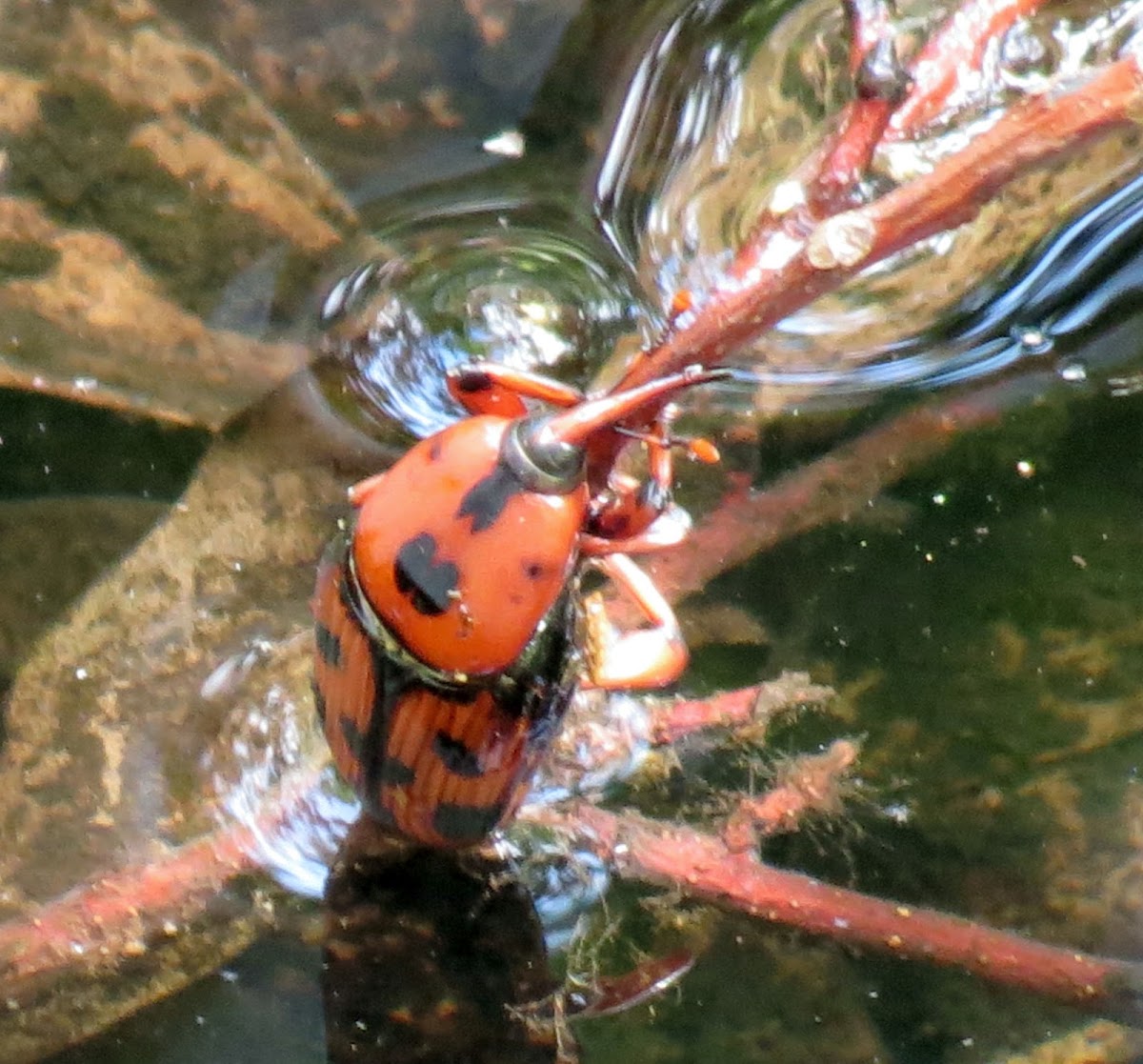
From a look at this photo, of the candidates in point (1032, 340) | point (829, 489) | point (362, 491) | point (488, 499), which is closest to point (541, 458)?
point (488, 499)

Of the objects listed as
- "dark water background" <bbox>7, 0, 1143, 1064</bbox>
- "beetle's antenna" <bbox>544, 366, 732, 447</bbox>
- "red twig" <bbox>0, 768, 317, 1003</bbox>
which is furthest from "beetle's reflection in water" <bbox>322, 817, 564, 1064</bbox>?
"beetle's antenna" <bbox>544, 366, 732, 447</bbox>

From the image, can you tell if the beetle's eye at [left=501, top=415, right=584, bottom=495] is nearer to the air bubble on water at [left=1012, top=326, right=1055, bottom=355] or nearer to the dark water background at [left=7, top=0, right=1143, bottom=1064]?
the dark water background at [left=7, top=0, right=1143, bottom=1064]

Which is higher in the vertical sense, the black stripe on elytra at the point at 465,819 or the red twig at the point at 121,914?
the black stripe on elytra at the point at 465,819

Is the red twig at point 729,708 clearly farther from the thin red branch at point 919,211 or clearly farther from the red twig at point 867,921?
the thin red branch at point 919,211

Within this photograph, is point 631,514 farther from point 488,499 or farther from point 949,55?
point 949,55

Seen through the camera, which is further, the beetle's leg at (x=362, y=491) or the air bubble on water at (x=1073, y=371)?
the air bubble on water at (x=1073, y=371)

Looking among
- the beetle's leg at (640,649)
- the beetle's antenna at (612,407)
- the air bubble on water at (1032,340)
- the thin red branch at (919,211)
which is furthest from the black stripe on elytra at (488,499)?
the air bubble on water at (1032,340)

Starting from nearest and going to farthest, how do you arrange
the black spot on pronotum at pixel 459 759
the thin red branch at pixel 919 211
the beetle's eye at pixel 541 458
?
the thin red branch at pixel 919 211 → the beetle's eye at pixel 541 458 → the black spot on pronotum at pixel 459 759
